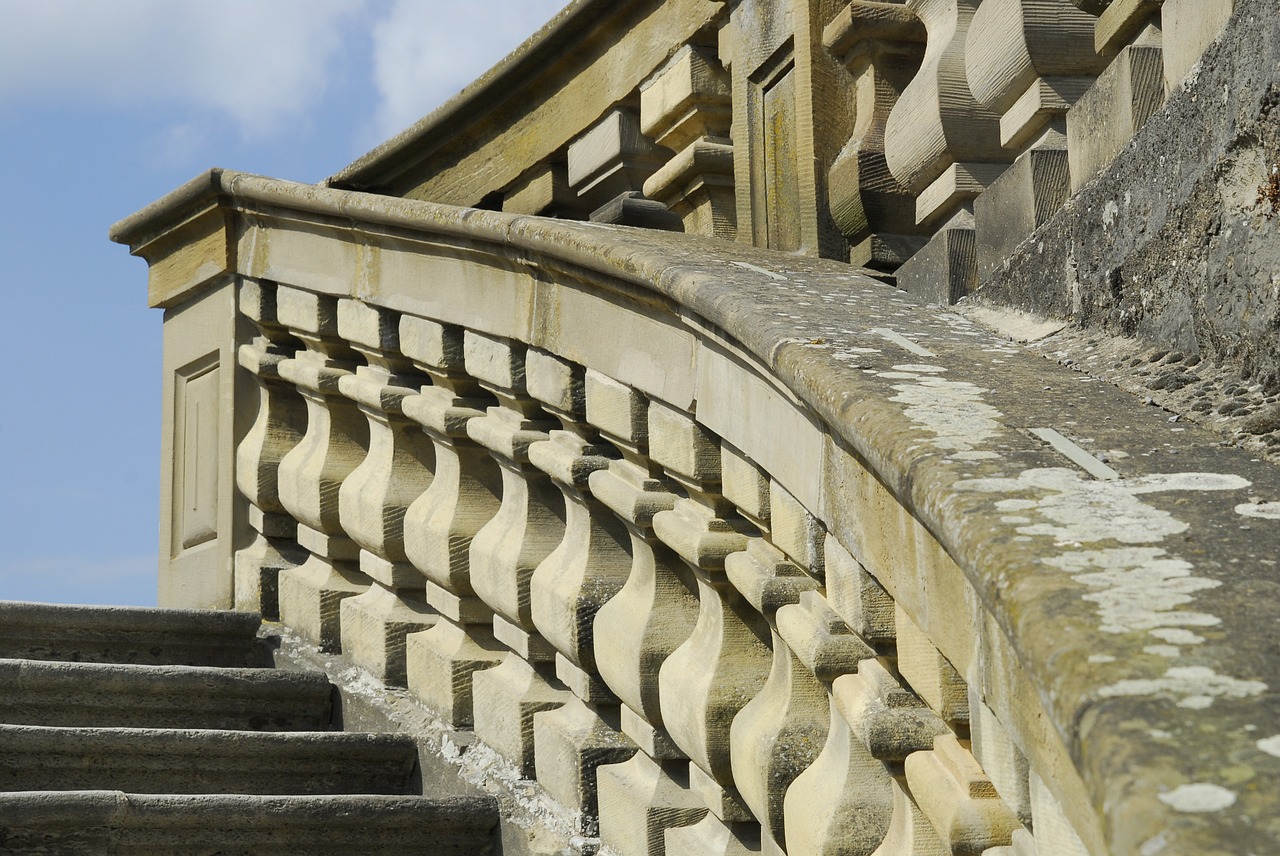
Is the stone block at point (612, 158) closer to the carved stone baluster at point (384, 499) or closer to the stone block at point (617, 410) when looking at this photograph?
the carved stone baluster at point (384, 499)

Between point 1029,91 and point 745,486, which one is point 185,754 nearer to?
point 745,486

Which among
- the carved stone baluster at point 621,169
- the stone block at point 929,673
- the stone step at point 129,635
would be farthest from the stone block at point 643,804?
the carved stone baluster at point 621,169

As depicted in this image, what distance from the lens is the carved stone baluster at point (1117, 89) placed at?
7.01 ft

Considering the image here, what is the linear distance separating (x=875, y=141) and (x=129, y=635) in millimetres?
2108

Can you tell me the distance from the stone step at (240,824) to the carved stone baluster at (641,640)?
40 cm

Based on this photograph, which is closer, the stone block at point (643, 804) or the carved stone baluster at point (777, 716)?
the carved stone baluster at point (777, 716)

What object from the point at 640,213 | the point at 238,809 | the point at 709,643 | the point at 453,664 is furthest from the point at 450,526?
the point at 640,213

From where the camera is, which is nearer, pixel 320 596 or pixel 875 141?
pixel 875 141

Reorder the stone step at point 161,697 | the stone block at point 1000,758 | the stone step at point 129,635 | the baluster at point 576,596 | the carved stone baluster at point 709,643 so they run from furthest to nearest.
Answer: the stone step at point 129,635 → the stone step at point 161,697 → the baluster at point 576,596 → the carved stone baluster at point 709,643 → the stone block at point 1000,758

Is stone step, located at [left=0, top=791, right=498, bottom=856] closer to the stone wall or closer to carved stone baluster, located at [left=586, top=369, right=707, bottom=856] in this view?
carved stone baluster, located at [left=586, top=369, right=707, bottom=856]

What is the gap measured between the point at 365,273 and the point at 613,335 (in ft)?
3.67

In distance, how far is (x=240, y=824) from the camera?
9.05 feet

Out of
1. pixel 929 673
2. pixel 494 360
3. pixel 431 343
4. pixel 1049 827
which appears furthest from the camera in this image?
pixel 431 343

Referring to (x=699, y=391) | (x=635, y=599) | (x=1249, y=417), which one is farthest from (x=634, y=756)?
(x=1249, y=417)
